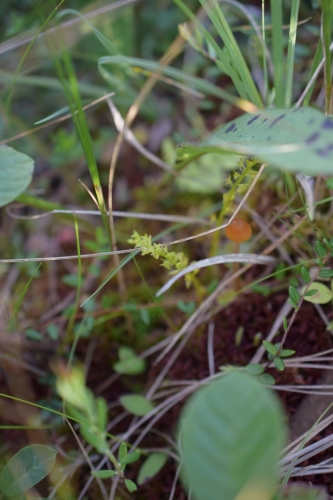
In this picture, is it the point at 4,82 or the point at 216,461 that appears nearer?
the point at 216,461

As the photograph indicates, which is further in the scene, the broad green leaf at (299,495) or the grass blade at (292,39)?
the grass blade at (292,39)

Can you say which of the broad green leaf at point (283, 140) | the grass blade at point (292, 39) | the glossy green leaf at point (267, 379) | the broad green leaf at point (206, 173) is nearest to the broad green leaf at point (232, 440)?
the broad green leaf at point (283, 140)

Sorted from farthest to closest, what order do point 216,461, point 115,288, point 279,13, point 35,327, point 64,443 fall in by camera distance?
point 115,288 < point 35,327 < point 64,443 < point 279,13 < point 216,461

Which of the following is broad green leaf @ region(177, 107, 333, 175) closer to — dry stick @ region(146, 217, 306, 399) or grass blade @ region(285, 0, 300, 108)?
grass blade @ region(285, 0, 300, 108)

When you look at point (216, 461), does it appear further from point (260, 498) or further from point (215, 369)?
point (215, 369)

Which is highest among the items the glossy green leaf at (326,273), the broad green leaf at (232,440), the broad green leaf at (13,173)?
the broad green leaf at (13,173)

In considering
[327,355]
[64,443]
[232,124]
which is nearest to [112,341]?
[64,443]

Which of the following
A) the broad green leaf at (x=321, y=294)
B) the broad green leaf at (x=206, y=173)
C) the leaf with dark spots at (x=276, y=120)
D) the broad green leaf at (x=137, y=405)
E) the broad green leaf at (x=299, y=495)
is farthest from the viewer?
the broad green leaf at (x=206, y=173)

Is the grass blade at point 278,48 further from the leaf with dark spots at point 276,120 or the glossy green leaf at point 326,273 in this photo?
the glossy green leaf at point 326,273
